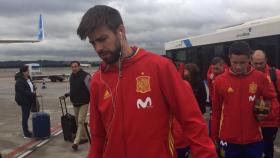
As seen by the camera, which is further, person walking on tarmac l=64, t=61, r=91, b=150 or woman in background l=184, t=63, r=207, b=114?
person walking on tarmac l=64, t=61, r=91, b=150

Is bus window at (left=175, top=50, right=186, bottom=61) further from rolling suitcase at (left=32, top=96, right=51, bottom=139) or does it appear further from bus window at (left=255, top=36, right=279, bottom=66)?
rolling suitcase at (left=32, top=96, right=51, bottom=139)

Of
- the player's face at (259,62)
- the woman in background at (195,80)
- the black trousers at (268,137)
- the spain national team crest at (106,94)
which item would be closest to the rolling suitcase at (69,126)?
the woman in background at (195,80)

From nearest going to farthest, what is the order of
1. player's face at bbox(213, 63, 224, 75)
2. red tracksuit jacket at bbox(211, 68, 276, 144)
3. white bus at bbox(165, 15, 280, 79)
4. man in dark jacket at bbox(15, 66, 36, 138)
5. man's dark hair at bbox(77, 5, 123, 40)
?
1. man's dark hair at bbox(77, 5, 123, 40)
2. red tracksuit jacket at bbox(211, 68, 276, 144)
3. player's face at bbox(213, 63, 224, 75)
4. man in dark jacket at bbox(15, 66, 36, 138)
5. white bus at bbox(165, 15, 280, 79)

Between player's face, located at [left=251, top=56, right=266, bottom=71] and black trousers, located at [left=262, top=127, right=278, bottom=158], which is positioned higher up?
player's face, located at [left=251, top=56, right=266, bottom=71]

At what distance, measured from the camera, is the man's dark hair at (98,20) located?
2.36 meters

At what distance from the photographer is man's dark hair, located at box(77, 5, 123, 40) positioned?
2.36m

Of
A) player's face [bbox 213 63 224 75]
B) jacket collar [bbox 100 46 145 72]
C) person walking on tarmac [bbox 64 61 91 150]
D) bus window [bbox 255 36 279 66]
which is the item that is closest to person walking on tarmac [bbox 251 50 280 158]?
player's face [bbox 213 63 224 75]

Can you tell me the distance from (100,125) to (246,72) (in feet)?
6.89

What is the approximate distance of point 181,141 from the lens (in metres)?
4.43

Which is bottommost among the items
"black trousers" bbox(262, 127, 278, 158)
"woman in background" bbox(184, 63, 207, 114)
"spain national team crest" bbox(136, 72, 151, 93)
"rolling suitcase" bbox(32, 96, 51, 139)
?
"rolling suitcase" bbox(32, 96, 51, 139)

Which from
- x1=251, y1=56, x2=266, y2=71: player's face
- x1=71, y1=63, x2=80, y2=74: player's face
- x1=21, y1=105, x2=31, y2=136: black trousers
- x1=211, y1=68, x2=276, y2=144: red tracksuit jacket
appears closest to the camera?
x1=211, y1=68, x2=276, y2=144: red tracksuit jacket

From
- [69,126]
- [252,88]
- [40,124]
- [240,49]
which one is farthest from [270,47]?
[240,49]

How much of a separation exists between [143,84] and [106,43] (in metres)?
0.29

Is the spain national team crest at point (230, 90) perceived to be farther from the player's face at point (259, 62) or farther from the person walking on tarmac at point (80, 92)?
the person walking on tarmac at point (80, 92)
